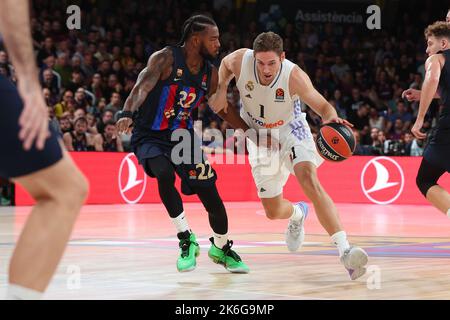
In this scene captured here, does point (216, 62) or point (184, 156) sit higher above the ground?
point (184, 156)

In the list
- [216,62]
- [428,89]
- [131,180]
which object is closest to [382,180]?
[216,62]

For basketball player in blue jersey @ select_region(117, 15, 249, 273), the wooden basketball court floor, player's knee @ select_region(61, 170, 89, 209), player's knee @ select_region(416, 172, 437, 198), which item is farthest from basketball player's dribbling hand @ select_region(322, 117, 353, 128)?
player's knee @ select_region(61, 170, 89, 209)

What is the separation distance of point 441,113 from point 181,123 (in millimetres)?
2398

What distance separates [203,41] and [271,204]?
1663 mm

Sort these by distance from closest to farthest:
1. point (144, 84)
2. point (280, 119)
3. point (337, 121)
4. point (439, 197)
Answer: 1. point (337, 121)
2. point (144, 84)
3. point (280, 119)
4. point (439, 197)

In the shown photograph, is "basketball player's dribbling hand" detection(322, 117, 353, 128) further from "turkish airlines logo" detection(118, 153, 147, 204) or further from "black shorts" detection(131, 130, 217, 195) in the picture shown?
"turkish airlines logo" detection(118, 153, 147, 204)

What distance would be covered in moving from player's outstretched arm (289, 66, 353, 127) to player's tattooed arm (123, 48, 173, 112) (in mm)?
978

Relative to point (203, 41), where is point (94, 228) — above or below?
below

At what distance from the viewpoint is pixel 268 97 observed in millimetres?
6551

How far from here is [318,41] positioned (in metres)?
21.1

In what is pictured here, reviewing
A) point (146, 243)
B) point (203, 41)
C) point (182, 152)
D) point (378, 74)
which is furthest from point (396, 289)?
point (378, 74)

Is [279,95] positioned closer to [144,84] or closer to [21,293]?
[144,84]
